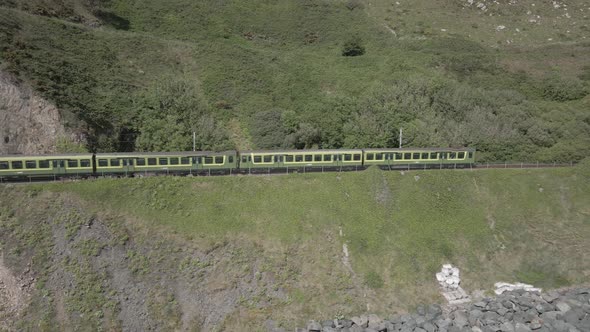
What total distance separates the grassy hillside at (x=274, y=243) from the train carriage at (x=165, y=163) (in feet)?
6.49

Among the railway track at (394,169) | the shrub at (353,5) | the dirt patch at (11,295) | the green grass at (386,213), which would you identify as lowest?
the dirt patch at (11,295)

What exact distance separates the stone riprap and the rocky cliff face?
30.6 meters

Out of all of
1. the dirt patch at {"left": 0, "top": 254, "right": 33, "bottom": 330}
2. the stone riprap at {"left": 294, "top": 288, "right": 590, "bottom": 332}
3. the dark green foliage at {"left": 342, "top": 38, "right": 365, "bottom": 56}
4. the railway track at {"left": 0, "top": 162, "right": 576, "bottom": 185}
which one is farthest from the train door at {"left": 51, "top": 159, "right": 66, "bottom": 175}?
the dark green foliage at {"left": 342, "top": 38, "right": 365, "bottom": 56}

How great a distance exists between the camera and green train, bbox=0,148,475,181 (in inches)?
1532

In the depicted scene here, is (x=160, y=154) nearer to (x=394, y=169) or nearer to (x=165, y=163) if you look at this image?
(x=165, y=163)

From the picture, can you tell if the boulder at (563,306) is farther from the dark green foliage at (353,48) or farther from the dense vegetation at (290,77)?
the dark green foliage at (353,48)

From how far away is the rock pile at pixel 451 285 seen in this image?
36.0 meters

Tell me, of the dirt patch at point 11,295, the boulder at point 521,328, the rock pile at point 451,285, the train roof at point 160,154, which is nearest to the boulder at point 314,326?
the rock pile at point 451,285

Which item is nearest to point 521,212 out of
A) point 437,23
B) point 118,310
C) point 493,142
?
point 493,142

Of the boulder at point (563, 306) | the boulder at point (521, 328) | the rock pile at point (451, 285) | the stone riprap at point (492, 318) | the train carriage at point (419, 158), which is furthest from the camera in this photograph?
the train carriage at point (419, 158)

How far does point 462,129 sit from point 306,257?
98.2 feet

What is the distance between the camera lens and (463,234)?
40.8 meters

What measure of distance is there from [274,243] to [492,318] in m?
18.3

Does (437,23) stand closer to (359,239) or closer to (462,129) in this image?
(462,129)
